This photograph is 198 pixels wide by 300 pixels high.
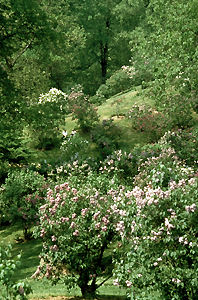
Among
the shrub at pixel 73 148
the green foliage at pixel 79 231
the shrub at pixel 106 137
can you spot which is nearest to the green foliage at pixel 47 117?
the shrub at pixel 73 148

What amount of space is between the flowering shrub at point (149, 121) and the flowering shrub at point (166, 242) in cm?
1529

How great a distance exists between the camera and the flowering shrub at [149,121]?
73.6ft

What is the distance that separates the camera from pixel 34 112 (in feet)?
51.6

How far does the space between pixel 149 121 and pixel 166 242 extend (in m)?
17.3

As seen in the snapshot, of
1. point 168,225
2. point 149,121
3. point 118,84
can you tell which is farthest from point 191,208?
point 118,84

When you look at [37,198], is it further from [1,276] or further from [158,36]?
[158,36]

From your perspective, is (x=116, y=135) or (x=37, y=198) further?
(x=116, y=135)

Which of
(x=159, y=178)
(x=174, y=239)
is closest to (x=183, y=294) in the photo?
(x=174, y=239)

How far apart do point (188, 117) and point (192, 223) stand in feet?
54.3

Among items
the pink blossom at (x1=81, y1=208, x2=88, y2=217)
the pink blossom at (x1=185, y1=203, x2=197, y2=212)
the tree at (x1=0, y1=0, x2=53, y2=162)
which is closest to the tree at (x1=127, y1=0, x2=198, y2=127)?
the tree at (x1=0, y1=0, x2=53, y2=162)

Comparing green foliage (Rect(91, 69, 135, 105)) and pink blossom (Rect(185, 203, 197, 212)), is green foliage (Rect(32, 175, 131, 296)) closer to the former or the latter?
pink blossom (Rect(185, 203, 197, 212))

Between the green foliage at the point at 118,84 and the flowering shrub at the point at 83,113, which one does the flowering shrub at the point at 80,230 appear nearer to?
the flowering shrub at the point at 83,113

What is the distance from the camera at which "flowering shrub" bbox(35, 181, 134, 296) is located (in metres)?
8.52

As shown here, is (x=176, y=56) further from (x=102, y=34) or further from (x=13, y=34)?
(x=102, y=34)
